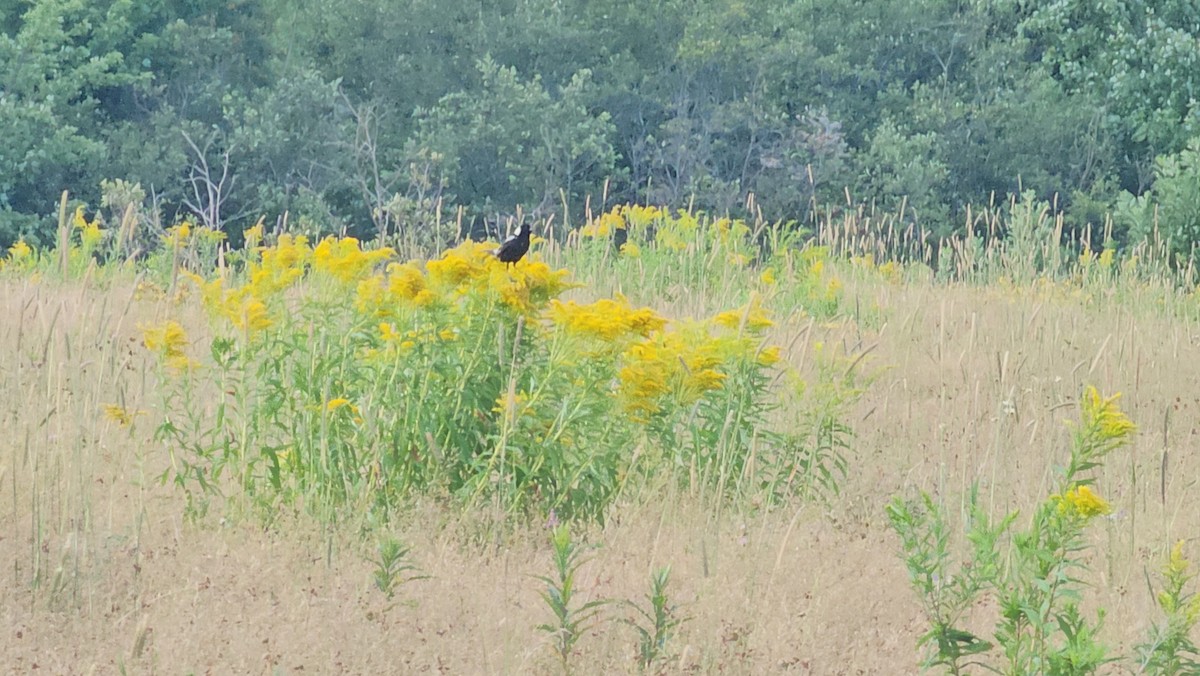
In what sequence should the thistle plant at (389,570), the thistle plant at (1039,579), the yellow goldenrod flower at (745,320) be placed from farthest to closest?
1. the yellow goldenrod flower at (745,320)
2. the thistle plant at (389,570)
3. the thistle plant at (1039,579)

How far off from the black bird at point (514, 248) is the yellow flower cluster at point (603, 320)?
0.47 meters

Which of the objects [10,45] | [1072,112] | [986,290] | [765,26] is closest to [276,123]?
[10,45]

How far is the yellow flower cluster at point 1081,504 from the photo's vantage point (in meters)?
2.79

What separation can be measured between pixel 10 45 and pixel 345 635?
19.7 meters

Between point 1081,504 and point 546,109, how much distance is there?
19.0 metres

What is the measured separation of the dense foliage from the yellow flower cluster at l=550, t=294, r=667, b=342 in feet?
53.4

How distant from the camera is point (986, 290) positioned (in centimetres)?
839

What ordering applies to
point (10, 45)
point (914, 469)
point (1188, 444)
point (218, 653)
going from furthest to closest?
1. point (10, 45)
2. point (1188, 444)
3. point (914, 469)
4. point (218, 653)

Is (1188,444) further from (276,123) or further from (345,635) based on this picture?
(276,123)

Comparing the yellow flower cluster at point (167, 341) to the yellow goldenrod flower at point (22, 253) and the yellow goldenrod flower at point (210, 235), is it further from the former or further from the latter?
the yellow goldenrod flower at point (22, 253)

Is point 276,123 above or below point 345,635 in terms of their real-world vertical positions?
below

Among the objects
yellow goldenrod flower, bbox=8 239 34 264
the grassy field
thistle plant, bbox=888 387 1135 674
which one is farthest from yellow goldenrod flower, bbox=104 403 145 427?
yellow goldenrod flower, bbox=8 239 34 264

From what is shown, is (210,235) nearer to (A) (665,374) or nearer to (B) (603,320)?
(A) (665,374)

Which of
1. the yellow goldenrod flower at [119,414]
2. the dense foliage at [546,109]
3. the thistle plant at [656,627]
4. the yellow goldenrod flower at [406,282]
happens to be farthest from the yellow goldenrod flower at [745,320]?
the dense foliage at [546,109]
